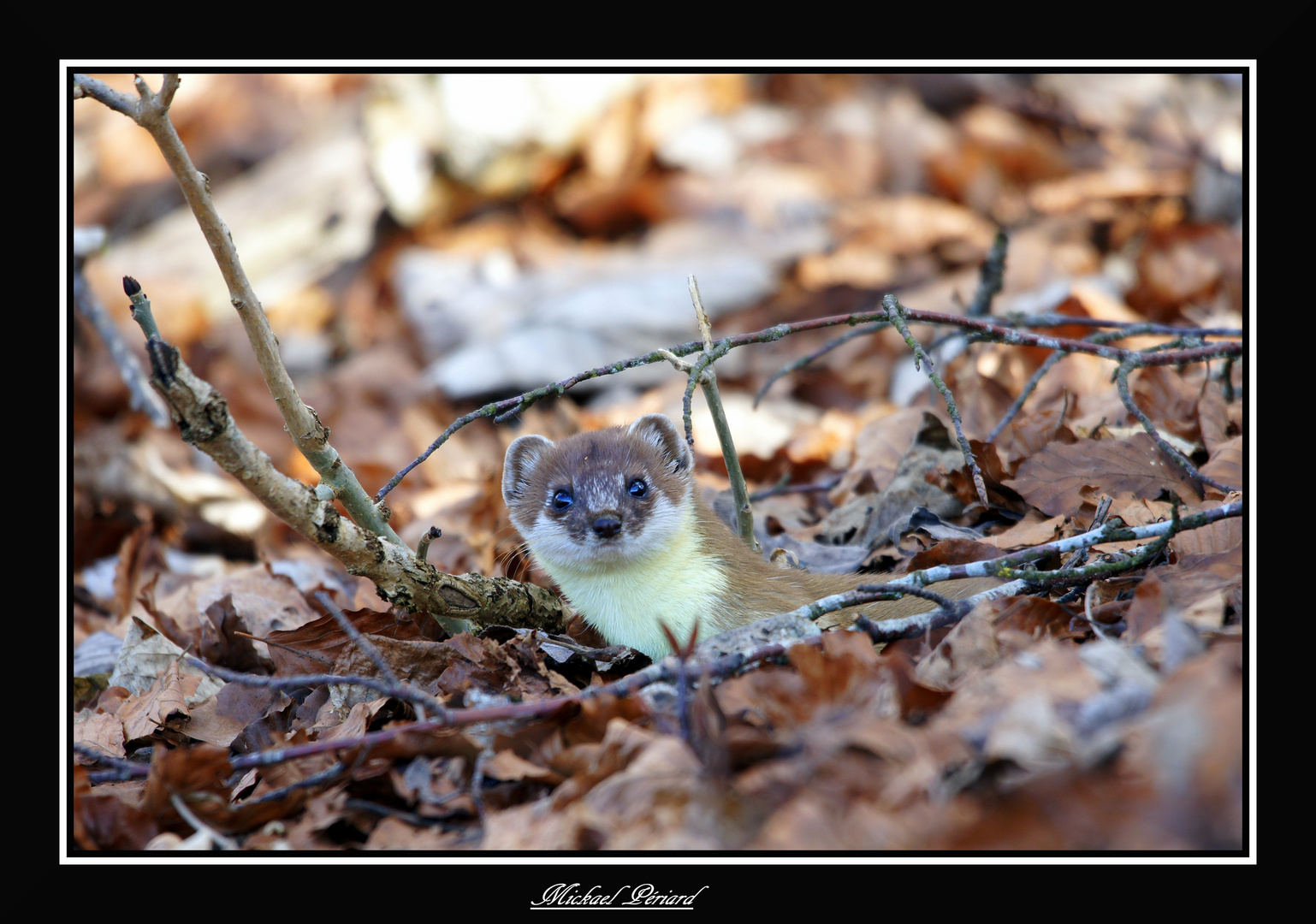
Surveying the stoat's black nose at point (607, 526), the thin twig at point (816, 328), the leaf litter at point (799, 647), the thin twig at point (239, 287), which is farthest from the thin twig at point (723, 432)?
the thin twig at point (239, 287)

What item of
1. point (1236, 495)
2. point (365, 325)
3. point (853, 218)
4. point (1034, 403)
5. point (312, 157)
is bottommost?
point (1236, 495)

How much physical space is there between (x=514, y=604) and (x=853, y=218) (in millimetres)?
7623

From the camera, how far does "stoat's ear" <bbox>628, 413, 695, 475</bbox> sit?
4.73 metres

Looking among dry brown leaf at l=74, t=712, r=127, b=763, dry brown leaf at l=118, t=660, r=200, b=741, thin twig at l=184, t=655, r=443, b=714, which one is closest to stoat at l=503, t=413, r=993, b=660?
thin twig at l=184, t=655, r=443, b=714

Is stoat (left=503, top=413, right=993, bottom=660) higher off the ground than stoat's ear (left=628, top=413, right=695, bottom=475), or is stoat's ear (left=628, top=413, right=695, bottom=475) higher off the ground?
stoat's ear (left=628, top=413, right=695, bottom=475)

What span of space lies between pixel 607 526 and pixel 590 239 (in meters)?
7.82

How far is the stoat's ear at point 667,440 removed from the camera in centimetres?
473

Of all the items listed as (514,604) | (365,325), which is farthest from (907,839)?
(365,325)

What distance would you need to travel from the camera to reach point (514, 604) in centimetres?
409

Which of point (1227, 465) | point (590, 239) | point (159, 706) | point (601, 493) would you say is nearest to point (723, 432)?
point (601, 493)

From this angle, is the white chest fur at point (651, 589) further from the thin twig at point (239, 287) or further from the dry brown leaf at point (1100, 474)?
the dry brown leaf at point (1100, 474)

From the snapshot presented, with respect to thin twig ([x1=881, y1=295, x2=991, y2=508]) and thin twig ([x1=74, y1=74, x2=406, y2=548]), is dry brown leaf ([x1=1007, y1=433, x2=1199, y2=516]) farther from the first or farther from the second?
thin twig ([x1=74, y1=74, x2=406, y2=548])

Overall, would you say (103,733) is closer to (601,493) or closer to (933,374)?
(601,493)
